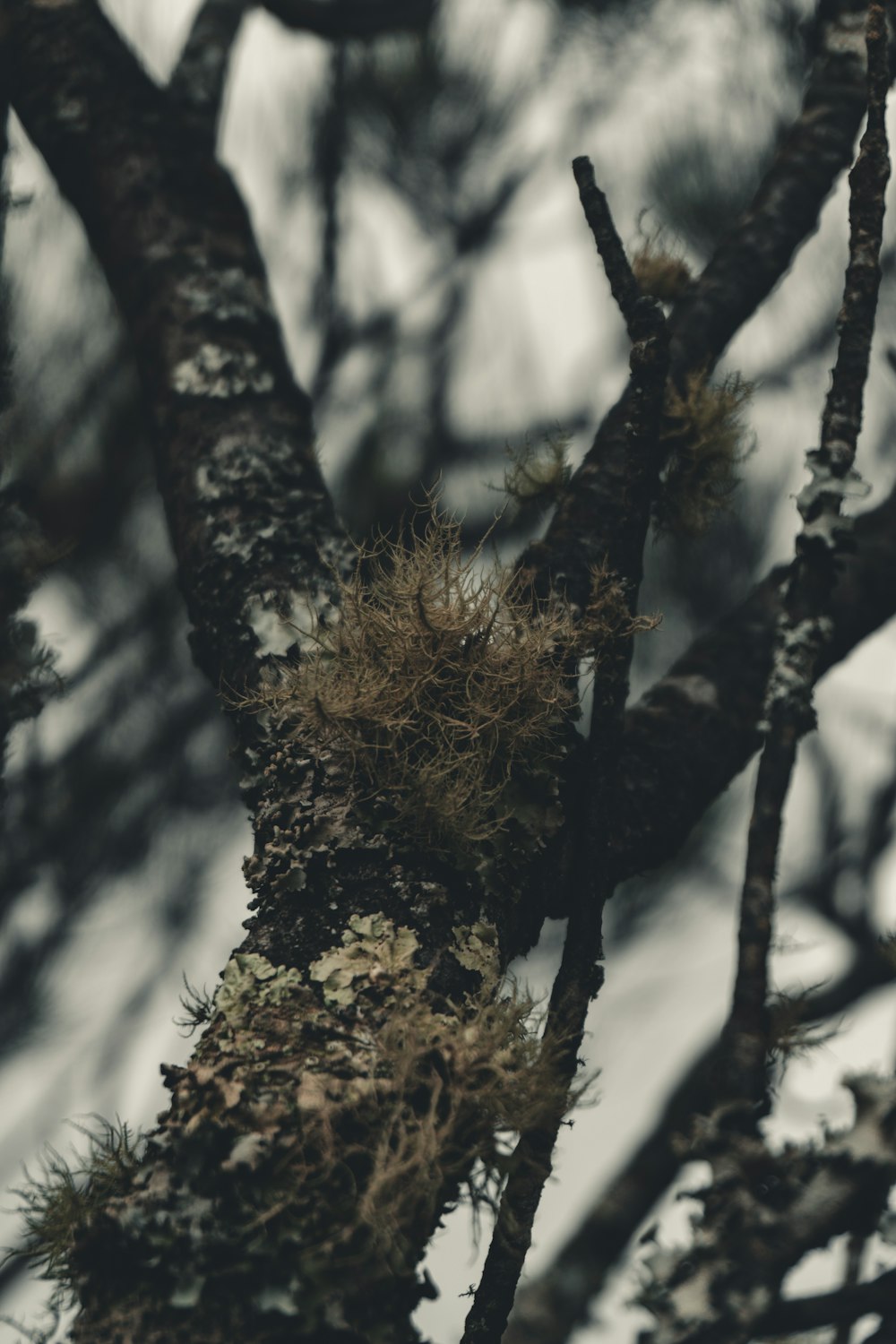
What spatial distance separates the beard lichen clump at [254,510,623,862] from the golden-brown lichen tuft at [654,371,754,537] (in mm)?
221

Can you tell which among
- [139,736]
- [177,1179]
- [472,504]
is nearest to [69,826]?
[139,736]

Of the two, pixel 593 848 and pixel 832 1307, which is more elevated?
pixel 593 848

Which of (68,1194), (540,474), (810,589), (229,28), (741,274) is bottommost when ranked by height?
(68,1194)

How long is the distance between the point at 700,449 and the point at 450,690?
33 centimetres

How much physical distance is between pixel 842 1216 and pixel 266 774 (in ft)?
1.36

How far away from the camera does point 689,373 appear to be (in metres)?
0.98

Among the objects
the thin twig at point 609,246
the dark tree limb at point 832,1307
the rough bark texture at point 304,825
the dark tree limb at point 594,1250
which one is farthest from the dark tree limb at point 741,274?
the dark tree limb at point 594,1250

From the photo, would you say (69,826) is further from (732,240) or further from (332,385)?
(732,240)

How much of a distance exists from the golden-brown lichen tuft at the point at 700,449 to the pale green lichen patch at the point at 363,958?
453 mm

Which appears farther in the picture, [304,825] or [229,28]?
[229,28]

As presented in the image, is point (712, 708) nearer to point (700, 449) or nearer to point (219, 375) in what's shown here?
point (700, 449)

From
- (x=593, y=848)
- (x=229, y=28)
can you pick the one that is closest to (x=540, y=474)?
(x=593, y=848)

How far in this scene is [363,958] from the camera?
0.69m

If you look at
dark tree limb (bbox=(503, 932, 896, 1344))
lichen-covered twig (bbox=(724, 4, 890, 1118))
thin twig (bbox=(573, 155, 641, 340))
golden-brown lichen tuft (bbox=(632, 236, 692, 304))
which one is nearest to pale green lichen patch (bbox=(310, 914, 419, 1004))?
lichen-covered twig (bbox=(724, 4, 890, 1118))
